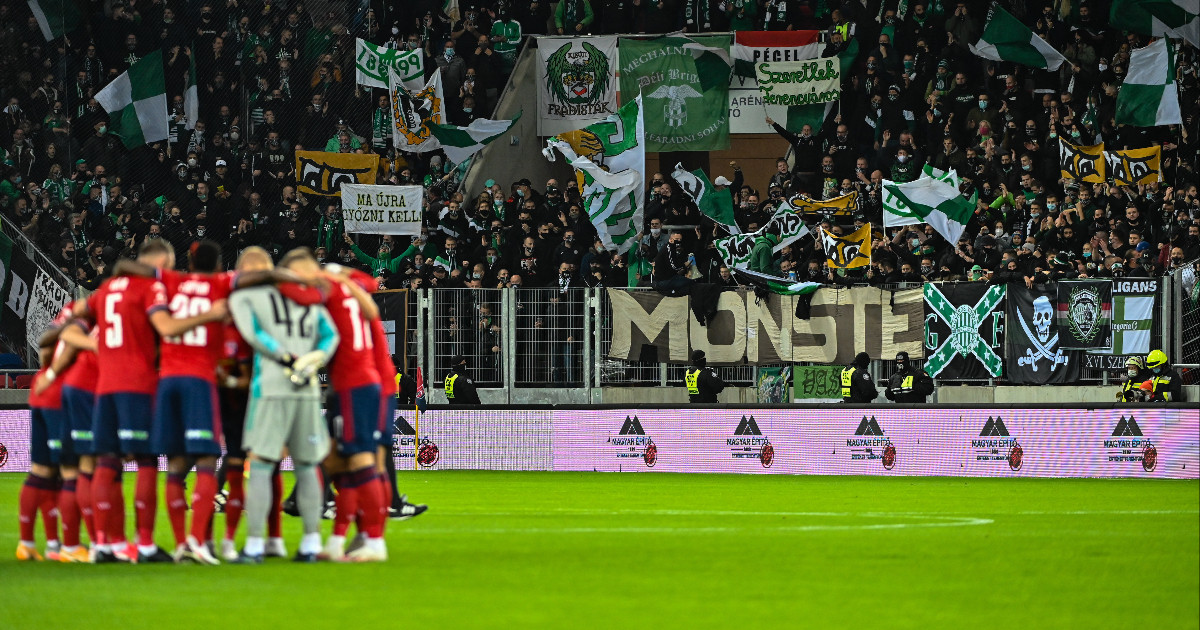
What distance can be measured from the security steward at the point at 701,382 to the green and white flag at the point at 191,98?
12.6 meters

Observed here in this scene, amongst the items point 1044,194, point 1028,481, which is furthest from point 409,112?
point 1028,481

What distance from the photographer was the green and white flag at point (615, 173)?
99.2 ft

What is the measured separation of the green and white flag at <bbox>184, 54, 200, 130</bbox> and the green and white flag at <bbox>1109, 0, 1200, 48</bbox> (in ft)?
57.7

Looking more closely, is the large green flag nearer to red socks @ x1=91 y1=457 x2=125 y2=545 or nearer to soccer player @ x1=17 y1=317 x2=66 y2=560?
soccer player @ x1=17 y1=317 x2=66 y2=560

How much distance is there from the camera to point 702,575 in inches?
436

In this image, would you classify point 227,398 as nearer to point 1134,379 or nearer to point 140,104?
point 1134,379

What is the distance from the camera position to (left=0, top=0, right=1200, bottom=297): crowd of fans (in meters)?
28.4

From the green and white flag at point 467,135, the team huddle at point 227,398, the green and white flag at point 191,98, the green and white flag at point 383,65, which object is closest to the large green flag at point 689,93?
the green and white flag at point 467,135

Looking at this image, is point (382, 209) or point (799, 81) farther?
point (799, 81)

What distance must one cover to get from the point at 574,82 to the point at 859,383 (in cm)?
1168

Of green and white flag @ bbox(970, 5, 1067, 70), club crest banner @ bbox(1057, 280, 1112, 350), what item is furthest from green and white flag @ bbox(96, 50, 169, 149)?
club crest banner @ bbox(1057, 280, 1112, 350)

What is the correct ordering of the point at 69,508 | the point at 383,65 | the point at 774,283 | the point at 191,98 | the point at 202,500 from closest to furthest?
the point at 202,500 < the point at 69,508 < the point at 774,283 < the point at 383,65 < the point at 191,98

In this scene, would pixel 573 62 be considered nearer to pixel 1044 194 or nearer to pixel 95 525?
pixel 1044 194

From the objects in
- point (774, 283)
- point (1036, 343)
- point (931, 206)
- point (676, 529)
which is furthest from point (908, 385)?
point (676, 529)
